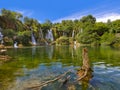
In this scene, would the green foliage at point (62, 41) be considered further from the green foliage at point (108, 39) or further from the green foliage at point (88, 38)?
the green foliage at point (108, 39)

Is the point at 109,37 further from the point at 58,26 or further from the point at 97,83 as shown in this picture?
the point at 97,83

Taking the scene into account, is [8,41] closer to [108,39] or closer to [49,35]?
[49,35]

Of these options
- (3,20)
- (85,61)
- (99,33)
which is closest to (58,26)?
(99,33)

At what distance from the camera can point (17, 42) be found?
408 feet

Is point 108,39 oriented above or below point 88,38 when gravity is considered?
below

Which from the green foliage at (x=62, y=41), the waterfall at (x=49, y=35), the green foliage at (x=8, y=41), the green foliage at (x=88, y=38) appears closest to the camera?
the green foliage at (x=8, y=41)

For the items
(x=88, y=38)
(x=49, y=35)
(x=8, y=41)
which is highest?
(x=49, y=35)

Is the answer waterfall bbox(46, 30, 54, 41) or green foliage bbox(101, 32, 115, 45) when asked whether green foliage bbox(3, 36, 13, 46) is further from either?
green foliage bbox(101, 32, 115, 45)

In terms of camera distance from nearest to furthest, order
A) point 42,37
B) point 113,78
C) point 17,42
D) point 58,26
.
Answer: point 113,78 < point 17,42 < point 42,37 < point 58,26

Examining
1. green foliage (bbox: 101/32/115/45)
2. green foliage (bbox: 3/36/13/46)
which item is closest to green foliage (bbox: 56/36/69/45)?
green foliage (bbox: 101/32/115/45)

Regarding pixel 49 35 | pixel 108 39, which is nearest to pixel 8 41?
pixel 49 35

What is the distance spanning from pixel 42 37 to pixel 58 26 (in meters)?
18.4

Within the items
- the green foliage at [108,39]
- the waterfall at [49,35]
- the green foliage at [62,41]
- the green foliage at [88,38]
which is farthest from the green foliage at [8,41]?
the green foliage at [108,39]

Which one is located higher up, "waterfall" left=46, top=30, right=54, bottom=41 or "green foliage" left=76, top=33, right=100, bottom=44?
"waterfall" left=46, top=30, right=54, bottom=41
